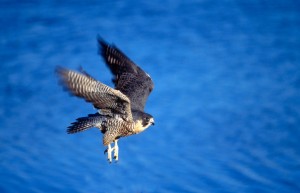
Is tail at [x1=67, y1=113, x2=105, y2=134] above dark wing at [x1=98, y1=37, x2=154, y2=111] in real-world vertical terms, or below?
below

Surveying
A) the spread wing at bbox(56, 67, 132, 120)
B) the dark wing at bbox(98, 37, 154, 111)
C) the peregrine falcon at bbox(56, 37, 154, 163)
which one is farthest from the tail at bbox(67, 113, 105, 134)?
the dark wing at bbox(98, 37, 154, 111)

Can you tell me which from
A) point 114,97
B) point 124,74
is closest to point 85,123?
point 114,97

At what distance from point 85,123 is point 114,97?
1.83 ft

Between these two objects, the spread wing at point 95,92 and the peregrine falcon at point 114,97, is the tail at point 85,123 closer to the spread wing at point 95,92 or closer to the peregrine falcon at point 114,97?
the peregrine falcon at point 114,97

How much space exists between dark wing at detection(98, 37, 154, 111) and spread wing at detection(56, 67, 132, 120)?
1.83ft

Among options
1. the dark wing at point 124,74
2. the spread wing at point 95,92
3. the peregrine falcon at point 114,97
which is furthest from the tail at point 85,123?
the dark wing at point 124,74

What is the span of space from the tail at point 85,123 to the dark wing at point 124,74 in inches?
19.3

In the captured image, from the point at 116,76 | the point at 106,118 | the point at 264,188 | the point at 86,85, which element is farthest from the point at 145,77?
the point at 264,188

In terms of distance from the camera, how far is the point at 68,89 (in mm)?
5383

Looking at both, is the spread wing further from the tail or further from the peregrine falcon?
the tail

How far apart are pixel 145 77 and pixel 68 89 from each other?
62.0 inches

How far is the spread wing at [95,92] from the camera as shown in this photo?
211 inches

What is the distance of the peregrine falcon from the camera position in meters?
5.44

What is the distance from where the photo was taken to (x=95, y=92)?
559cm
